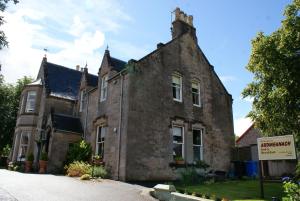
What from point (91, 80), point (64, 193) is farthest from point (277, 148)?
point (91, 80)

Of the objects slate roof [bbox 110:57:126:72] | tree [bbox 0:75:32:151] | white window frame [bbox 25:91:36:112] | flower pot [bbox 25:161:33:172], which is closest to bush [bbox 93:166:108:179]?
slate roof [bbox 110:57:126:72]

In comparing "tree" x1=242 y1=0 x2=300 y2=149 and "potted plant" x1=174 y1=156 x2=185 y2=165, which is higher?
"tree" x1=242 y1=0 x2=300 y2=149

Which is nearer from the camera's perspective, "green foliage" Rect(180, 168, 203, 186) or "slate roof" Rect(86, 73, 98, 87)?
"green foliage" Rect(180, 168, 203, 186)

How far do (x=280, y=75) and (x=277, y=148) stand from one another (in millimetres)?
4106

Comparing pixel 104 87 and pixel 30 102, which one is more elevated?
pixel 30 102

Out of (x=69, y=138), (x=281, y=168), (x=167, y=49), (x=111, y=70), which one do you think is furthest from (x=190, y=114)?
(x=69, y=138)

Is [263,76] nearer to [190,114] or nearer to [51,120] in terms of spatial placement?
[190,114]

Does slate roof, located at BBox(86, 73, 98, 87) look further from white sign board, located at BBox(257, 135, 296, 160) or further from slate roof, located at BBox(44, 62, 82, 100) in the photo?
white sign board, located at BBox(257, 135, 296, 160)

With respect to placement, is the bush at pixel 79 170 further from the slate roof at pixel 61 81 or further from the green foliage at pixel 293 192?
the green foliage at pixel 293 192

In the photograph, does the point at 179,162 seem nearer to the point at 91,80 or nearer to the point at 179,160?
the point at 179,160

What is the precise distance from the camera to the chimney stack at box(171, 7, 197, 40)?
2427 centimetres

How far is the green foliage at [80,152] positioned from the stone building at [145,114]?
565mm

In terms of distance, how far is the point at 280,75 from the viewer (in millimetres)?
14578

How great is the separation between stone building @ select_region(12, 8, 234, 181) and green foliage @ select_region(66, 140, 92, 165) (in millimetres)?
565
